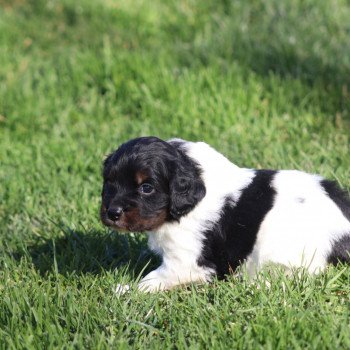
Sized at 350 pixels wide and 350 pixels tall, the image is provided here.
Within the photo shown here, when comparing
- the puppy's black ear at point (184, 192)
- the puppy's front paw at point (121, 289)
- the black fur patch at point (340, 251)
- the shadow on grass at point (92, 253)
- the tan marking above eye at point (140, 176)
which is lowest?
the shadow on grass at point (92, 253)

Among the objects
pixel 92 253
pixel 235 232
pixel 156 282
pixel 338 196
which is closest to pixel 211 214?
pixel 235 232

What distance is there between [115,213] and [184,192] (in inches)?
16.3

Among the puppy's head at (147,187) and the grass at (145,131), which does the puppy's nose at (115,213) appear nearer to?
the puppy's head at (147,187)

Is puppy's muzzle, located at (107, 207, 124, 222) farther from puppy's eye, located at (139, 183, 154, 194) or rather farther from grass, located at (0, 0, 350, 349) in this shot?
grass, located at (0, 0, 350, 349)

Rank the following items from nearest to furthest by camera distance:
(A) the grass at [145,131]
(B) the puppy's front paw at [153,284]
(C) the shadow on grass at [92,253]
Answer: (A) the grass at [145,131]
(B) the puppy's front paw at [153,284]
(C) the shadow on grass at [92,253]

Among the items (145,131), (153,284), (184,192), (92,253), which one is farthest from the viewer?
(145,131)

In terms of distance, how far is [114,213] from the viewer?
3.84 m

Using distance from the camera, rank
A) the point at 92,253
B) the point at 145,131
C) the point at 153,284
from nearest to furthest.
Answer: the point at 153,284 → the point at 92,253 → the point at 145,131

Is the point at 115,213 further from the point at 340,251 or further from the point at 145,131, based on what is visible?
the point at 145,131

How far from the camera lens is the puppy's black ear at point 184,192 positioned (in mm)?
3959

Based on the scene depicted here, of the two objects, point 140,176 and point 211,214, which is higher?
point 140,176

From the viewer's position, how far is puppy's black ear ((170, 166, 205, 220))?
3.96 m

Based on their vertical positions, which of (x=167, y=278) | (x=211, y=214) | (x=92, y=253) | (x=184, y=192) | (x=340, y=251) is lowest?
(x=92, y=253)

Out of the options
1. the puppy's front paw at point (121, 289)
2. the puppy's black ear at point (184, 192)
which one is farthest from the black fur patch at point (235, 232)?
the puppy's front paw at point (121, 289)
